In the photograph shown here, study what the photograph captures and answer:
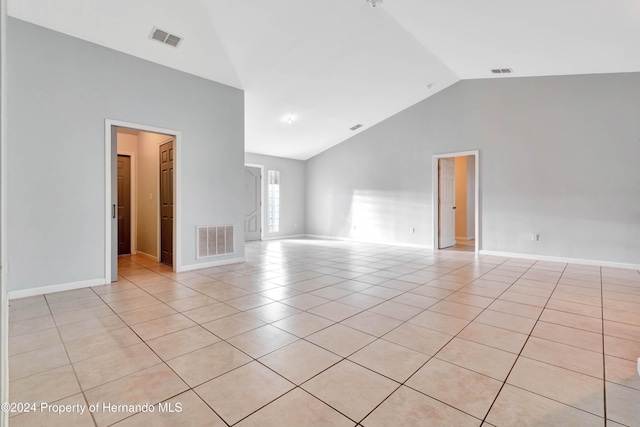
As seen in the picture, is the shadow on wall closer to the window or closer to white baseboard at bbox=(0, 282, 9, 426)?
the window

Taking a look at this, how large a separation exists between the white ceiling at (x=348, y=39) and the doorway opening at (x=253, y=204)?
8.34 feet

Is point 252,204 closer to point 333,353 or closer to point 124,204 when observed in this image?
point 124,204

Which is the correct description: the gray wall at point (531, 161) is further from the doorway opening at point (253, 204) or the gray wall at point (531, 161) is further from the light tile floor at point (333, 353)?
the doorway opening at point (253, 204)

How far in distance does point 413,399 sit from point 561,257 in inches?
215

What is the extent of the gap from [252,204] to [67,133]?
5.33 metres

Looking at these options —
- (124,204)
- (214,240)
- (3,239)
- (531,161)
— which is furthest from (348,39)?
(124,204)

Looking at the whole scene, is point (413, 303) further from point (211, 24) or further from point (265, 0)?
point (211, 24)

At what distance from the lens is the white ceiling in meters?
3.52

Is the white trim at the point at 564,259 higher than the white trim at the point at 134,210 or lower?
lower

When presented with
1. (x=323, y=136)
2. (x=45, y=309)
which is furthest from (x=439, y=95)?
(x=45, y=309)

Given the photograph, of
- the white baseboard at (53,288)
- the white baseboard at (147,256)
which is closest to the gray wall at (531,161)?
the white baseboard at (147,256)

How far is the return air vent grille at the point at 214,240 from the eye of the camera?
4.91 m

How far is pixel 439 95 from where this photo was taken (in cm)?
689

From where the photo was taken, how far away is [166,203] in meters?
5.25
